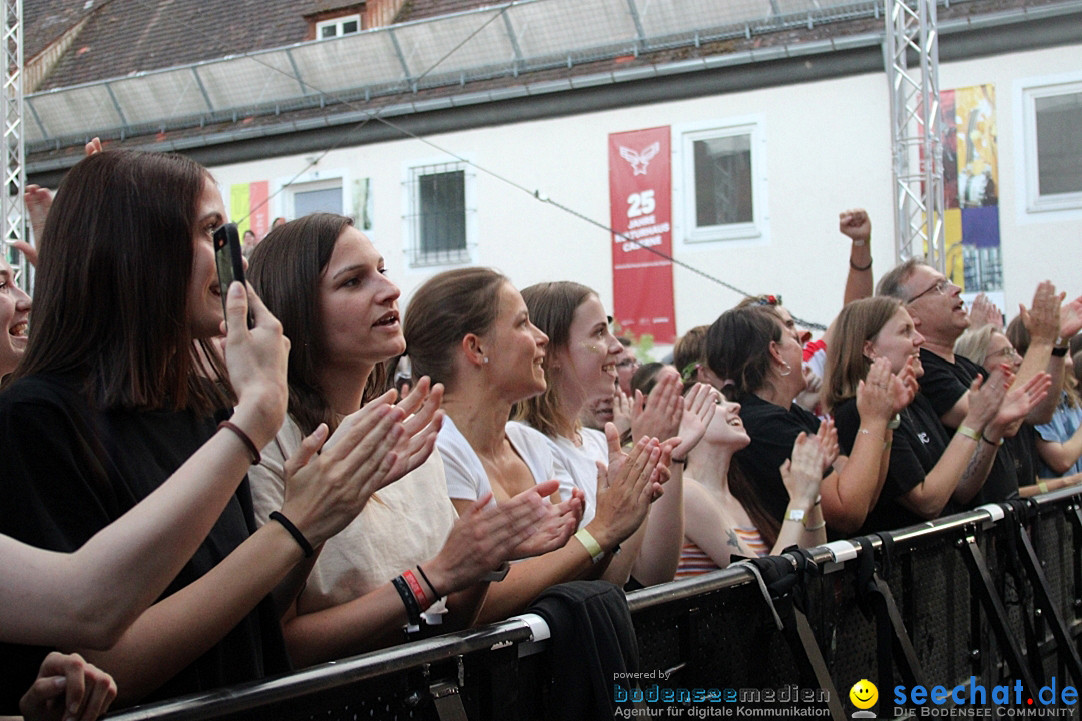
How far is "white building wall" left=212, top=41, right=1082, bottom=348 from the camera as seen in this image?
1194 cm

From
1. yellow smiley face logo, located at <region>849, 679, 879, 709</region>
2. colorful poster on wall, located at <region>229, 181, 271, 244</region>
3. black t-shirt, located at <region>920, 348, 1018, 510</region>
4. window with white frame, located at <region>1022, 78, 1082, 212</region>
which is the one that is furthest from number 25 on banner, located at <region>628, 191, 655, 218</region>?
yellow smiley face logo, located at <region>849, 679, 879, 709</region>

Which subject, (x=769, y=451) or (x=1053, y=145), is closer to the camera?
(x=769, y=451)

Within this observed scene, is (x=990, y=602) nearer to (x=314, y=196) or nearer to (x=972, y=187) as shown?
(x=972, y=187)

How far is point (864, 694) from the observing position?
115 inches

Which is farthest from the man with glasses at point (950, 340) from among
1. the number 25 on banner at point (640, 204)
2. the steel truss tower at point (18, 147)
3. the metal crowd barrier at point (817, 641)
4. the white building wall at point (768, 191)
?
the number 25 on banner at point (640, 204)

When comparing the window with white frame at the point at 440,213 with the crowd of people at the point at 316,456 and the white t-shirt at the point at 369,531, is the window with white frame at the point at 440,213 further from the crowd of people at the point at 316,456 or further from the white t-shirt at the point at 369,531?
the white t-shirt at the point at 369,531

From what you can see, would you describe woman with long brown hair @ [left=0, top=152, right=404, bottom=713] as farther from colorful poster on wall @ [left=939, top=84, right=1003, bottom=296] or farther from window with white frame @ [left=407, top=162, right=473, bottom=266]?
window with white frame @ [left=407, top=162, right=473, bottom=266]

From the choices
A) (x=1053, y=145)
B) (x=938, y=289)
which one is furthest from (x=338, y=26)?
(x=938, y=289)

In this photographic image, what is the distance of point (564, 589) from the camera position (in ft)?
6.72

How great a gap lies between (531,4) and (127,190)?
13069 mm

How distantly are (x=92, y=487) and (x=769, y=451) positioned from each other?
2619 mm

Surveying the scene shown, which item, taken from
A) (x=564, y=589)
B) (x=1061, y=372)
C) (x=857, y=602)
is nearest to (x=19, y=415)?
(x=564, y=589)

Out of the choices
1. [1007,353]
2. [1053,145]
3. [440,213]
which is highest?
[1053,145]

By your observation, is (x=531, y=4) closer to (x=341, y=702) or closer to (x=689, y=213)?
(x=689, y=213)
